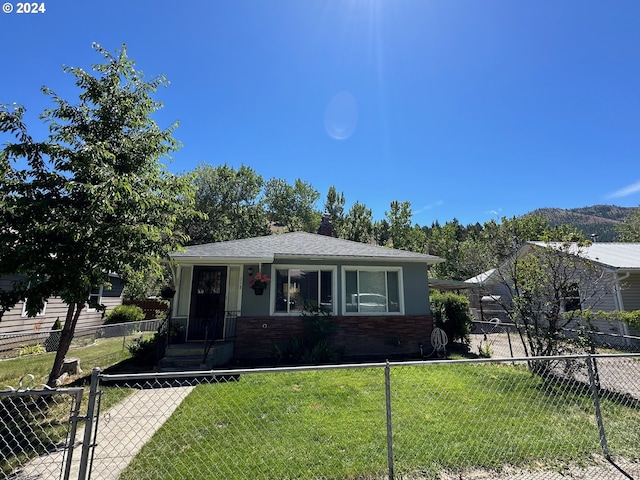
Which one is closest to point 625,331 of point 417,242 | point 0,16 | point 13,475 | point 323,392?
point 323,392

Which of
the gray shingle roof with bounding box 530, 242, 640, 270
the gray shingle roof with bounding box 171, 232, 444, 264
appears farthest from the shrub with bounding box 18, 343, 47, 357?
the gray shingle roof with bounding box 530, 242, 640, 270

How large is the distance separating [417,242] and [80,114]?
42.8m

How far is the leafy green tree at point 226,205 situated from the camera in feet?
103

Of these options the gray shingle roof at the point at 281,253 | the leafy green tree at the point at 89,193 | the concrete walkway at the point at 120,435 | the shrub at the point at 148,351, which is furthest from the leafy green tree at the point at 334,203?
the concrete walkway at the point at 120,435

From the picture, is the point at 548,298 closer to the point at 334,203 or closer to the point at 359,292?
the point at 359,292

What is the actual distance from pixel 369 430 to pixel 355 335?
230 inches

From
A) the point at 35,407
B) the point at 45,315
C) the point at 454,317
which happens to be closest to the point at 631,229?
the point at 454,317

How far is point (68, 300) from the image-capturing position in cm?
522

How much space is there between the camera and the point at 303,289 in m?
10.3

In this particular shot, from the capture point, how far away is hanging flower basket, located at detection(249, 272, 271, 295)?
944 cm

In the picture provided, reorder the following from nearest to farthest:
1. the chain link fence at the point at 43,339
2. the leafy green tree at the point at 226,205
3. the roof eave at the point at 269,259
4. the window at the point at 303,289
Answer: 1. the roof eave at the point at 269,259
2. the window at the point at 303,289
3. the chain link fence at the point at 43,339
4. the leafy green tree at the point at 226,205

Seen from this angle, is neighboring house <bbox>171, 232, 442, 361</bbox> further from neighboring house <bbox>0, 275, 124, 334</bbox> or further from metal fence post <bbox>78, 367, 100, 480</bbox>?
metal fence post <bbox>78, 367, 100, 480</bbox>

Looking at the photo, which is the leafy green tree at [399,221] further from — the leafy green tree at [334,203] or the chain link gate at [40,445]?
the chain link gate at [40,445]

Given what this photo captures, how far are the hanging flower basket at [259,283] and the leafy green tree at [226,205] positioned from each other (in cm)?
2302
